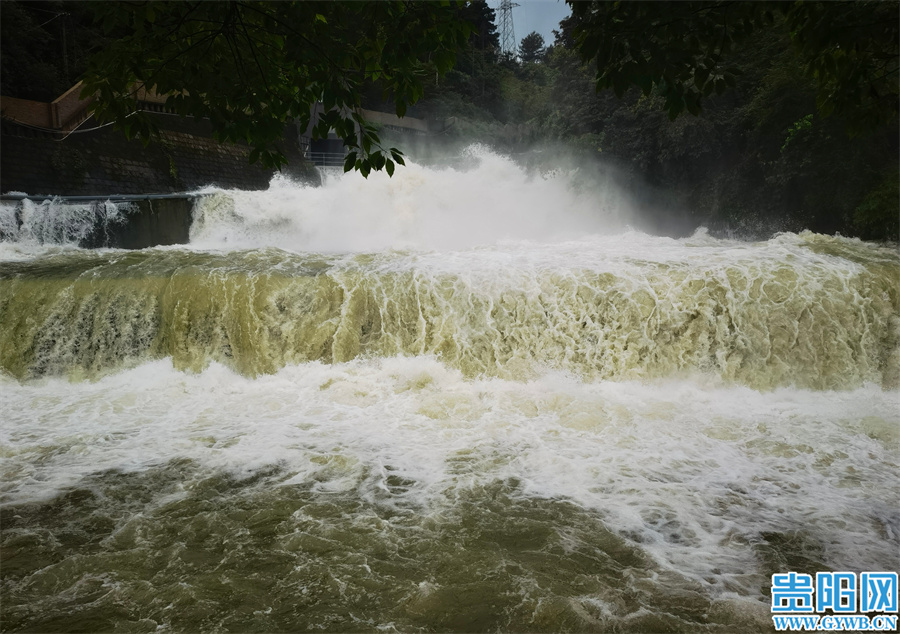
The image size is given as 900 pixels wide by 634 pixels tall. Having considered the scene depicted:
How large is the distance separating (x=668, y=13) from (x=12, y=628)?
383 centimetres

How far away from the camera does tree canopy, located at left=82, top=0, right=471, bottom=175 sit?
7.47ft

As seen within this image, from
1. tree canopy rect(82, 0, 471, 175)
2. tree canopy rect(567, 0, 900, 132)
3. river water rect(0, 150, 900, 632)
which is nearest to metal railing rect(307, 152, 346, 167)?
river water rect(0, 150, 900, 632)

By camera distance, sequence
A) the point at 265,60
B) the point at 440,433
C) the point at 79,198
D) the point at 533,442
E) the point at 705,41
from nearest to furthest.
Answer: the point at 705,41, the point at 265,60, the point at 533,442, the point at 440,433, the point at 79,198

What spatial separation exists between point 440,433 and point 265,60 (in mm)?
3365

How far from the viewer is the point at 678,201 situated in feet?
54.7

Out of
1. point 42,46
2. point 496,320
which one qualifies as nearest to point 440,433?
point 496,320

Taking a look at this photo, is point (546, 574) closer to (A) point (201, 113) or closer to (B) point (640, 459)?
(B) point (640, 459)

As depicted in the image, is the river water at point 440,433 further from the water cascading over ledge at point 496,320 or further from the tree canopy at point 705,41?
the tree canopy at point 705,41

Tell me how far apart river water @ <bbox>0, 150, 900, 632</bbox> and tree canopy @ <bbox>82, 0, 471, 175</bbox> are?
2.15 m

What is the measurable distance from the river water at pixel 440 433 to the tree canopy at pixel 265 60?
2151mm

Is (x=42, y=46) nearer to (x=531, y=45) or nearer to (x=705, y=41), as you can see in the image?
(x=705, y=41)

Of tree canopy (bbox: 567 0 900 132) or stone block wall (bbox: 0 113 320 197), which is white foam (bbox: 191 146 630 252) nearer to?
stone block wall (bbox: 0 113 320 197)

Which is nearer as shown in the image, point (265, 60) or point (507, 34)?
point (265, 60)

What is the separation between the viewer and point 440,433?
5.11 meters
